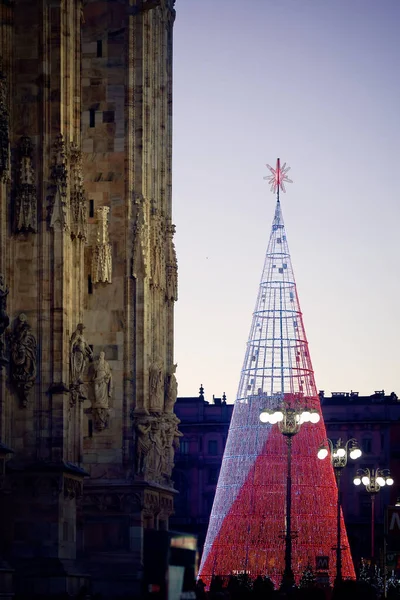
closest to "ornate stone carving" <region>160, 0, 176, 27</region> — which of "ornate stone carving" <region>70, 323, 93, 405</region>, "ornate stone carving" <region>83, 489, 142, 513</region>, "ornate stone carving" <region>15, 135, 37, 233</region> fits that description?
"ornate stone carving" <region>15, 135, 37, 233</region>

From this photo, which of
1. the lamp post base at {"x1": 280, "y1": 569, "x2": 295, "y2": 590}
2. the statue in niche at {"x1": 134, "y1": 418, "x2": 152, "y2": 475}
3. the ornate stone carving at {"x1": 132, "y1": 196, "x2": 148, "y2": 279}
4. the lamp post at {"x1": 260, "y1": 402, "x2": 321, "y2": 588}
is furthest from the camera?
the ornate stone carving at {"x1": 132, "y1": 196, "x2": 148, "y2": 279}

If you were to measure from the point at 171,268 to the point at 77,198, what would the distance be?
45.2ft

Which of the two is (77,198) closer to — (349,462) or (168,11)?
(168,11)

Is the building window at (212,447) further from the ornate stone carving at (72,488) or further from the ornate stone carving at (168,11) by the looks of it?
the ornate stone carving at (72,488)

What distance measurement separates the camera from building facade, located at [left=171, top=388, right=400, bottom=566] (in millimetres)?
131875

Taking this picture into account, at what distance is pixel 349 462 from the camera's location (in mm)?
132250

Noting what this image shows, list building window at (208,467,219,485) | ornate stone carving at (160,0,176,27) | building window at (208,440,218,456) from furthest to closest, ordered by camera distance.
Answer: building window at (208,440,218,456), building window at (208,467,219,485), ornate stone carving at (160,0,176,27)

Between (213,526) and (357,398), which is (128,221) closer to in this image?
(213,526)

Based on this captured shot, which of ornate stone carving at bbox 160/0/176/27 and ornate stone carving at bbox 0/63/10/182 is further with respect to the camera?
ornate stone carving at bbox 160/0/176/27

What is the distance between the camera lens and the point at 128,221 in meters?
Answer: 64.6

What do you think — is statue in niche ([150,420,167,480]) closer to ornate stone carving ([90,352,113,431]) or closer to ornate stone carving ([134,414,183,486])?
ornate stone carving ([134,414,183,486])

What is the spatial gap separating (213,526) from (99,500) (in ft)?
58.0

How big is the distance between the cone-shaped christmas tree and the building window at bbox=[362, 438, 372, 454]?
51.1 m

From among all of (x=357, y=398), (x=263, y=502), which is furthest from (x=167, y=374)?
(x=357, y=398)
